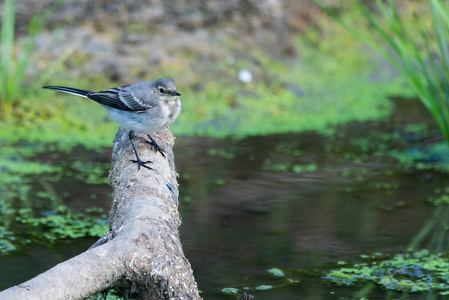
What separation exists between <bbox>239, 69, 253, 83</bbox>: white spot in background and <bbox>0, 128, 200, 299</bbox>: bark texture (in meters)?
5.30

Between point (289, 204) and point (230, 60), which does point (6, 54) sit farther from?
point (289, 204)

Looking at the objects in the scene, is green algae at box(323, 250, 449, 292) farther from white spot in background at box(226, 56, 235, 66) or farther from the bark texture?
white spot in background at box(226, 56, 235, 66)

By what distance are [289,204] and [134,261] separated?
291 cm

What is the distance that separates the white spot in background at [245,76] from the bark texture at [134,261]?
17.4 ft

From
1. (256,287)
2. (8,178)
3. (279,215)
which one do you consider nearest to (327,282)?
(256,287)

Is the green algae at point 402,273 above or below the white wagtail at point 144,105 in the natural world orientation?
below

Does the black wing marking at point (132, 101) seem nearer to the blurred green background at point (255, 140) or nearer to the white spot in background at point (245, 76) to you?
the blurred green background at point (255, 140)

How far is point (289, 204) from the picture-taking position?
586 centimetres

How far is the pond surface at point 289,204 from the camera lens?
4.58 meters

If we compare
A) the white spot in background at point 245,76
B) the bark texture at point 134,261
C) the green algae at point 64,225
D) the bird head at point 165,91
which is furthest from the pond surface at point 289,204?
the white spot in background at point 245,76

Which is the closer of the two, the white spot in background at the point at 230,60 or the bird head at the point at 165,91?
the bird head at the point at 165,91

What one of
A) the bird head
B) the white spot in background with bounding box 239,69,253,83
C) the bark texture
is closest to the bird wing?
the bird head

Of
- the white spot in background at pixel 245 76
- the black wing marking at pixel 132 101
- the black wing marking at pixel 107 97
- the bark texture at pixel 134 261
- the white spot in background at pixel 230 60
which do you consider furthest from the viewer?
the white spot in background at pixel 230 60

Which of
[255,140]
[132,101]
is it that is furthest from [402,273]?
[255,140]
